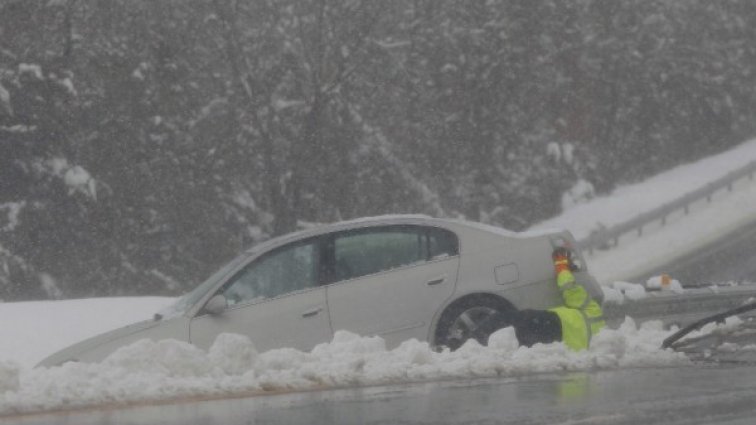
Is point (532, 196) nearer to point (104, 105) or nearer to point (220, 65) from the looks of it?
point (220, 65)

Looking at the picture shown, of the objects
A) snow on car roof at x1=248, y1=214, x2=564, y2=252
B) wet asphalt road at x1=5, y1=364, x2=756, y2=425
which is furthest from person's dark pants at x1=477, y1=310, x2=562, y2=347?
snow on car roof at x1=248, y1=214, x2=564, y2=252

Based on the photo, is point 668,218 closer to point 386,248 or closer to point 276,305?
point 386,248

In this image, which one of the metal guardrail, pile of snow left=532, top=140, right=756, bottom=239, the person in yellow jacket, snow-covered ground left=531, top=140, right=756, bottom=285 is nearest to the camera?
the person in yellow jacket

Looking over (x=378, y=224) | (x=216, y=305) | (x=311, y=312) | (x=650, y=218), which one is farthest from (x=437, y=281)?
(x=650, y=218)

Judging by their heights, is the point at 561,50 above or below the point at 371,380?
above

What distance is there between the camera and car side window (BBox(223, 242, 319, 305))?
38.8ft

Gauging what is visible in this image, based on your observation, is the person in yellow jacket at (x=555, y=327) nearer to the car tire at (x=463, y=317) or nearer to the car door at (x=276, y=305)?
the car tire at (x=463, y=317)

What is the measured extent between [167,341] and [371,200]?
22793 mm

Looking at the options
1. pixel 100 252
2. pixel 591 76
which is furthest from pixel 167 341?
pixel 591 76

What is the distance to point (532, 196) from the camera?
36.0 metres

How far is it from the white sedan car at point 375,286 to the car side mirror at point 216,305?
11 mm

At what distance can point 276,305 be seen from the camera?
1177 centimetres

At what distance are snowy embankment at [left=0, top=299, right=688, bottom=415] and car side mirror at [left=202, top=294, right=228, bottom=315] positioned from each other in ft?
3.74

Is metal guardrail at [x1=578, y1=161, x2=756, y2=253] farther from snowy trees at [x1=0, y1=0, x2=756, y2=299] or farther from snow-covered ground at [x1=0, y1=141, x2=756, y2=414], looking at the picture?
snow-covered ground at [x1=0, y1=141, x2=756, y2=414]
